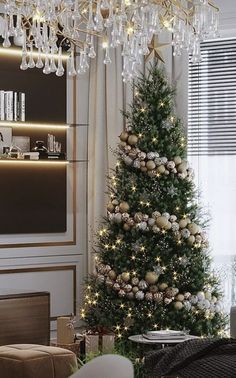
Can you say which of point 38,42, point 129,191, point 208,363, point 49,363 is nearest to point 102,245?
point 129,191

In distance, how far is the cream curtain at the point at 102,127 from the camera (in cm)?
769

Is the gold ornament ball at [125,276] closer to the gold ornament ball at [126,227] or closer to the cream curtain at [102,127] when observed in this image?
the gold ornament ball at [126,227]

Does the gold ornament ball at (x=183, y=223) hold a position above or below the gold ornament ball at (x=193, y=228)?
above

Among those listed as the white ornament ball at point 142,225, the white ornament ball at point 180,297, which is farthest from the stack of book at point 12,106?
the white ornament ball at point 180,297

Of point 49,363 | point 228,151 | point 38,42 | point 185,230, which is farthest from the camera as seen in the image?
point 228,151

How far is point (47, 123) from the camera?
756cm

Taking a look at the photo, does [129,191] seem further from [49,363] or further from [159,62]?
[49,363]

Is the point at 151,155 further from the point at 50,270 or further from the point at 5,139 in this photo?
the point at 50,270

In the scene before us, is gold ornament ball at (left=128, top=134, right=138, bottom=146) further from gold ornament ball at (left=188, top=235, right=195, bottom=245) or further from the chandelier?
the chandelier

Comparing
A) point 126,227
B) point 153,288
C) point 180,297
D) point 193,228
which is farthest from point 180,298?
point 126,227

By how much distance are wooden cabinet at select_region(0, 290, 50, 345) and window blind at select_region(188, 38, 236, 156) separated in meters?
1.85

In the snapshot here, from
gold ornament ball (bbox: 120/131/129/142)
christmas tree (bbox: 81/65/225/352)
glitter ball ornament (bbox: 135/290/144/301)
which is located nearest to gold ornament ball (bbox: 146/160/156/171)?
christmas tree (bbox: 81/65/225/352)

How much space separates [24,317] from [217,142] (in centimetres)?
217

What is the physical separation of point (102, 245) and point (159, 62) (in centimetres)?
165
